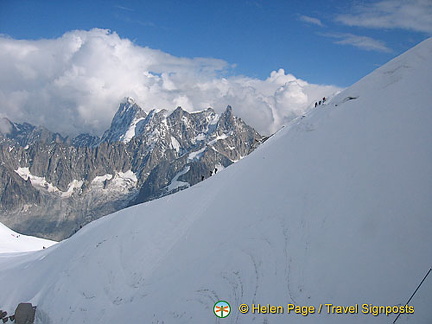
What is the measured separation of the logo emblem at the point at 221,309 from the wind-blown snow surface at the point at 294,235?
0.32m

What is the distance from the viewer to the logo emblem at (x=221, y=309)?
17.3m

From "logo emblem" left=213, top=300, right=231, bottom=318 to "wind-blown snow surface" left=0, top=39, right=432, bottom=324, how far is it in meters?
0.32

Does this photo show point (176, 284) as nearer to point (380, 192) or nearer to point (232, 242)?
point (232, 242)

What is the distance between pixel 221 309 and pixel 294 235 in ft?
17.9

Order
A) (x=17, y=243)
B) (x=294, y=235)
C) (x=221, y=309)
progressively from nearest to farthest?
(x=221, y=309) → (x=294, y=235) → (x=17, y=243)

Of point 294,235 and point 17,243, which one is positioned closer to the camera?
point 294,235

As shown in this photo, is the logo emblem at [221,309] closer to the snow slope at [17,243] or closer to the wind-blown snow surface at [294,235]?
the wind-blown snow surface at [294,235]

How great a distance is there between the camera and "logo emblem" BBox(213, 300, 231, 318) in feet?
56.9

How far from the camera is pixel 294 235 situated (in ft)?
62.6

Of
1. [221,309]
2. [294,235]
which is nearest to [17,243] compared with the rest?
[221,309]

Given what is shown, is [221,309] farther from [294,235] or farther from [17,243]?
[17,243]

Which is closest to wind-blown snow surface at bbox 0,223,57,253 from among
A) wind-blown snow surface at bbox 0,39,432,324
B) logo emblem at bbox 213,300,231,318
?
wind-blown snow surface at bbox 0,39,432,324

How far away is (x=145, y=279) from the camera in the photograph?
2259cm

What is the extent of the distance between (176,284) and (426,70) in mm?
22132
